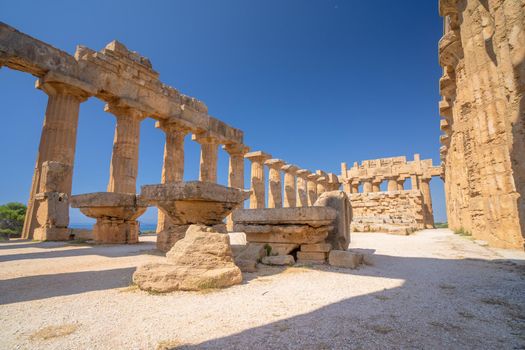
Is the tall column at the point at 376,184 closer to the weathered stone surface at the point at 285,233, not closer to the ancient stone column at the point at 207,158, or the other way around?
the ancient stone column at the point at 207,158

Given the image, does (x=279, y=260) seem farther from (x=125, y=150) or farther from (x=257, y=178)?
(x=257, y=178)

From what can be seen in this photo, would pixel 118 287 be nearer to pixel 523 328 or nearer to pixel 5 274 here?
pixel 5 274

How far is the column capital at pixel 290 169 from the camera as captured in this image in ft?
67.3

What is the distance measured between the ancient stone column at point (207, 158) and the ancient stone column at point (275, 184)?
4.93 meters

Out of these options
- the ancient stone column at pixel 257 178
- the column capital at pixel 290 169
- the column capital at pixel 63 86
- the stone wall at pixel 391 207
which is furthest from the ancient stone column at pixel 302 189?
the column capital at pixel 63 86

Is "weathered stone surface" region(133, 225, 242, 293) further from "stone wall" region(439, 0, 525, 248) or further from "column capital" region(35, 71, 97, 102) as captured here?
"column capital" region(35, 71, 97, 102)

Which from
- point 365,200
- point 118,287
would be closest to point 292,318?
point 118,287

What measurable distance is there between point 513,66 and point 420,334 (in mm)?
3054

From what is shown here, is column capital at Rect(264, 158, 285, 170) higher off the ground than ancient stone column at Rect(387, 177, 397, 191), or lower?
higher

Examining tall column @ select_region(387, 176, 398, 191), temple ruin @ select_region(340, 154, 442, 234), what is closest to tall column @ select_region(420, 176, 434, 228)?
temple ruin @ select_region(340, 154, 442, 234)

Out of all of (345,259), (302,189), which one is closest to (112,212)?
(345,259)

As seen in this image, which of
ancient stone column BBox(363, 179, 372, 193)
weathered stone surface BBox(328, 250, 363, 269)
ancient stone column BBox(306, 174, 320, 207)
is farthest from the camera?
ancient stone column BBox(363, 179, 372, 193)

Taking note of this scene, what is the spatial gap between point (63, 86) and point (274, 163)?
12867mm

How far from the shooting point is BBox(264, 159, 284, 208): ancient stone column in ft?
64.1
